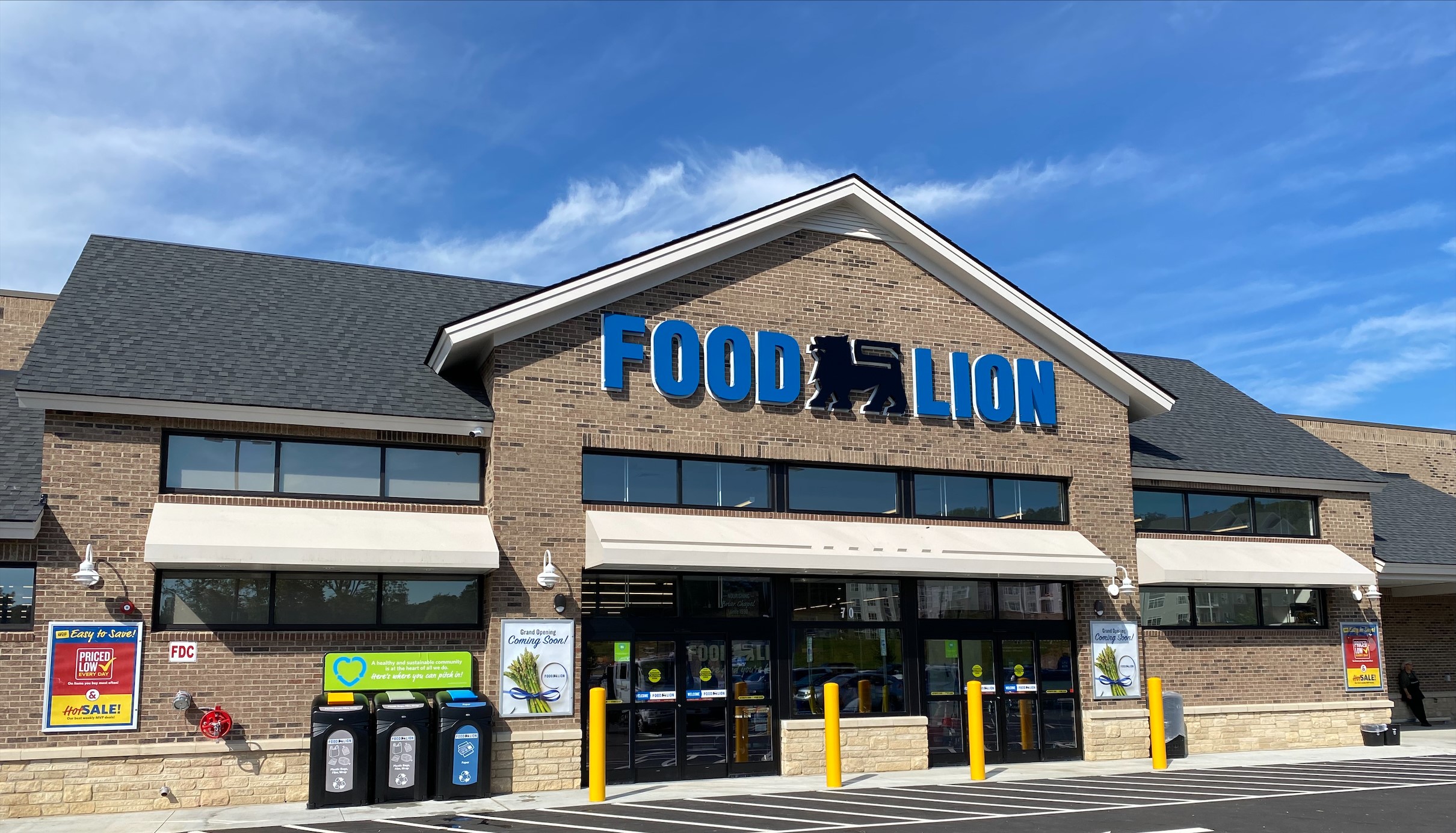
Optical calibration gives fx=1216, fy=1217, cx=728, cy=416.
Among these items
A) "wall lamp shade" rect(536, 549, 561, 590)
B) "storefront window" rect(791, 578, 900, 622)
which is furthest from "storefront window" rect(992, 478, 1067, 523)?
"wall lamp shade" rect(536, 549, 561, 590)

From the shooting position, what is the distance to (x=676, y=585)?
671 inches

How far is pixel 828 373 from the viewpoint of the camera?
725 inches

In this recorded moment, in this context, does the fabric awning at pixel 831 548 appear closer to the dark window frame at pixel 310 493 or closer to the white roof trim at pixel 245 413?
the dark window frame at pixel 310 493

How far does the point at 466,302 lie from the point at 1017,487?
951 centimetres

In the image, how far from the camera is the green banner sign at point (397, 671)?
15.5 meters

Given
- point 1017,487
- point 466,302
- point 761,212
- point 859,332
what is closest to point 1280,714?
point 1017,487

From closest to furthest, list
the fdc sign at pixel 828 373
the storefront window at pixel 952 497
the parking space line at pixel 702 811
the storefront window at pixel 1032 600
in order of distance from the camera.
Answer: the parking space line at pixel 702 811 → the fdc sign at pixel 828 373 → the storefront window at pixel 952 497 → the storefront window at pixel 1032 600

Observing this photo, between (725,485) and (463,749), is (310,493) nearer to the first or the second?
(463,749)

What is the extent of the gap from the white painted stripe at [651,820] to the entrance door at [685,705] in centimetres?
239

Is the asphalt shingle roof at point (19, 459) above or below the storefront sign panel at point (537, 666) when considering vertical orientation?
above

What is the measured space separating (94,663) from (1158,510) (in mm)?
16562

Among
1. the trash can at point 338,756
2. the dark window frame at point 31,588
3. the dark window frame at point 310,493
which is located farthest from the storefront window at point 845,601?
the dark window frame at point 31,588

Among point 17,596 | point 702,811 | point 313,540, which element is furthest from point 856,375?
point 17,596

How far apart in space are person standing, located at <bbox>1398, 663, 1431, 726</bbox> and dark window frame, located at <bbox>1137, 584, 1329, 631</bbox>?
4.94 metres
